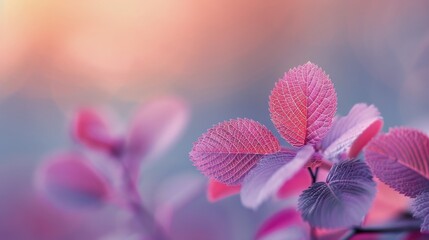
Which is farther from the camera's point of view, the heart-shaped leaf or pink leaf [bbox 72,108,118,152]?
pink leaf [bbox 72,108,118,152]

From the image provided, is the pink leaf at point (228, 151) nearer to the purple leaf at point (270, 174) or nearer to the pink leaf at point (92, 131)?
the purple leaf at point (270, 174)

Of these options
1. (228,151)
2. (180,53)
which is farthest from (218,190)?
(180,53)

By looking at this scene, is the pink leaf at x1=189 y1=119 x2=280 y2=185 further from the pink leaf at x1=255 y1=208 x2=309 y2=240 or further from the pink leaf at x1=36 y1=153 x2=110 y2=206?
the pink leaf at x1=36 y1=153 x2=110 y2=206

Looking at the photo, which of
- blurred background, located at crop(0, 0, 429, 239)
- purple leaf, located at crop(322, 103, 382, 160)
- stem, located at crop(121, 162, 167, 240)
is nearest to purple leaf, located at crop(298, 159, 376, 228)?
purple leaf, located at crop(322, 103, 382, 160)

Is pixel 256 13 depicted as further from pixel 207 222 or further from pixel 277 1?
pixel 207 222

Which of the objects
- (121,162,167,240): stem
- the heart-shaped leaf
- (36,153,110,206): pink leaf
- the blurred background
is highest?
the blurred background

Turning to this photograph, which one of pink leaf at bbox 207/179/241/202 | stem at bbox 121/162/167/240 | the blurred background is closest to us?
pink leaf at bbox 207/179/241/202
